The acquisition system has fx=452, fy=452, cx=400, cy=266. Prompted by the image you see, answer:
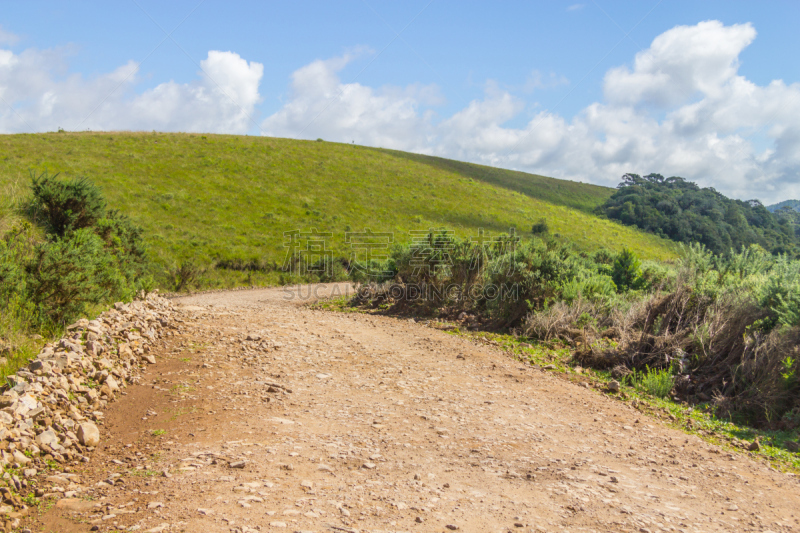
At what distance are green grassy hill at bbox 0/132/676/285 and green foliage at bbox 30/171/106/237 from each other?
1388 centimetres

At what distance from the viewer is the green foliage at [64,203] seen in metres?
8.80

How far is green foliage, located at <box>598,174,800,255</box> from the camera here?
4691cm

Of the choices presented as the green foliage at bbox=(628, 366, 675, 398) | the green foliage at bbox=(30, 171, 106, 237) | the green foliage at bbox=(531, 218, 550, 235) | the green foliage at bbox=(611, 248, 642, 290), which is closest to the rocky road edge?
the green foliage at bbox=(30, 171, 106, 237)

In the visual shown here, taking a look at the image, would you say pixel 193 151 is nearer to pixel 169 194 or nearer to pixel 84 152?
pixel 84 152

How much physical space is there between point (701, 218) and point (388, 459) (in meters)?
60.0

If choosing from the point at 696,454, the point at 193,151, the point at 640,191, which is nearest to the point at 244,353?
the point at 696,454

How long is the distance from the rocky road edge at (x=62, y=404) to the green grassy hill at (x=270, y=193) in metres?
18.6

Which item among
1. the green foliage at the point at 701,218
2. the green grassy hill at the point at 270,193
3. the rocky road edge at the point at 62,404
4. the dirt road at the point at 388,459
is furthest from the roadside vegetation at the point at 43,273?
the green foliage at the point at 701,218

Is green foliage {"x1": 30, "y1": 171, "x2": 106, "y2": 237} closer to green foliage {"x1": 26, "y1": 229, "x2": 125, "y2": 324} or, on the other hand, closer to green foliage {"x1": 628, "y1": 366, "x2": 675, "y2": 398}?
green foliage {"x1": 26, "y1": 229, "x2": 125, "y2": 324}

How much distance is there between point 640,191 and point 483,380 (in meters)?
66.8

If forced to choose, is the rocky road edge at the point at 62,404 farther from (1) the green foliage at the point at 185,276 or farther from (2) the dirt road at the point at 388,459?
(1) the green foliage at the point at 185,276

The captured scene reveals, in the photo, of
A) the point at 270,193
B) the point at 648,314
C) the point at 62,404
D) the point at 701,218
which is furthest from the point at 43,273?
the point at 701,218

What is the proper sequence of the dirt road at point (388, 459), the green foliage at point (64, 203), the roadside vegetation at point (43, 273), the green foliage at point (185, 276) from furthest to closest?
the green foliage at point (185, 276) < the green foliage at point (64, 203) < the roadside vegetation at point (43, 273) < the dirt road at point (388, 459)

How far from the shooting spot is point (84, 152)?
123ft
